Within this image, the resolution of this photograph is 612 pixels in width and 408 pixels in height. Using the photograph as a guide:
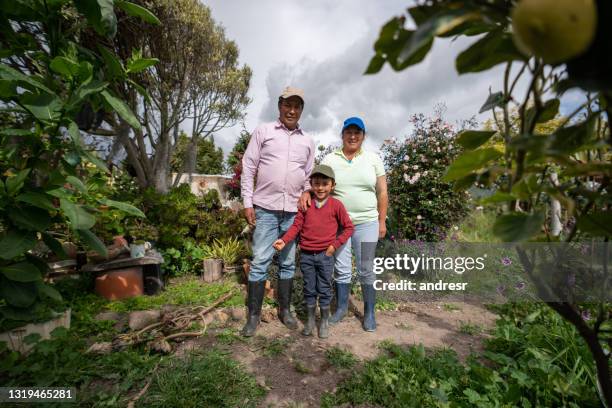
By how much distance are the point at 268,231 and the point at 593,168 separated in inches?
101

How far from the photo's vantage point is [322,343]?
2605 mm

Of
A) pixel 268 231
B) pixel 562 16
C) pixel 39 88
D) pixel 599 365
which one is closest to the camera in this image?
pixel 562 16

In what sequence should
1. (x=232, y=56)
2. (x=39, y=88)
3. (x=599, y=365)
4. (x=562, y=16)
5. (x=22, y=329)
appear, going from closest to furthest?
(x=562, y=16) → (x=599, y=365) → (x=39, y=88) → (x=22, y=329) → (x=232, y=56)

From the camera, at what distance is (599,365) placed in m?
0.59

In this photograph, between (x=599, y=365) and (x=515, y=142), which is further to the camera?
(x=599, y=365)

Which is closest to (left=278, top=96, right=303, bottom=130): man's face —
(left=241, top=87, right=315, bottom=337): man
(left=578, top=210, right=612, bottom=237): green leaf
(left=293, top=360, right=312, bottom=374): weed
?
(left=241, top=87, right=315, bottom=337): man

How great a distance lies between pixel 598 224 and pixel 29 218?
5.98 ft

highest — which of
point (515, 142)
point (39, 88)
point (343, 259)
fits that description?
point (39, 88)

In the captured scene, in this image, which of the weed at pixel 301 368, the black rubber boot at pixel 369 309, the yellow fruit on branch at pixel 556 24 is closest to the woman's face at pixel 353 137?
the black rubber boot at pixel 369 309

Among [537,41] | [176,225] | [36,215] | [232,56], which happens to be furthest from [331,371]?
[232,56]

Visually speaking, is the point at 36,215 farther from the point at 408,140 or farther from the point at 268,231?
the point at 408,140

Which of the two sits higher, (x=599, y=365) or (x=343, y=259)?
(x=599, y=365)

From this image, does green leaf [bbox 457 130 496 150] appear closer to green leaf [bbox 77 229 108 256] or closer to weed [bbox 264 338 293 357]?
green leaf [bbox 77 229 108 256]

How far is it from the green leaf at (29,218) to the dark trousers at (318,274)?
2008mm
